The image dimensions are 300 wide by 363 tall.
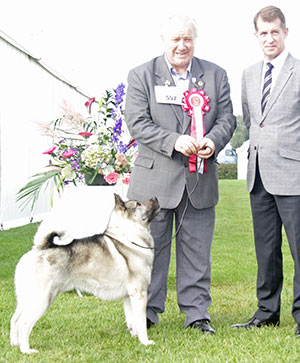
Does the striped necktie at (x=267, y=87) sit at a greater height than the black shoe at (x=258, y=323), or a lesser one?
greater

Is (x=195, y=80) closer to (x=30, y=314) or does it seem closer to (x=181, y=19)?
(x=181, y=19)

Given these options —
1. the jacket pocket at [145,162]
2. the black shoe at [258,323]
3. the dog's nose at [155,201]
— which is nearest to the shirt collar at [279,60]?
the jacket pocket at [145,162]

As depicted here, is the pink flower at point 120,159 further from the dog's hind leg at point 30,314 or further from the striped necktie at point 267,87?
the dog's hind leg at point 30,314

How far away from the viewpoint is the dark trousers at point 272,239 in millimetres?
3768

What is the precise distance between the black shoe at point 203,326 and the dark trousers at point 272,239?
0.39 m

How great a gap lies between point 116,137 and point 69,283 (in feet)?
6.23

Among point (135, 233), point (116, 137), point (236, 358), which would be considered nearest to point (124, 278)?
point (135, 233)

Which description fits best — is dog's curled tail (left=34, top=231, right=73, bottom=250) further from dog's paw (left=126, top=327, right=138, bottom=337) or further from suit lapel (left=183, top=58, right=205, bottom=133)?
suit lapel (left=183, top=58, right=205, bottom=133)

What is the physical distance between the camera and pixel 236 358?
326 centimetres

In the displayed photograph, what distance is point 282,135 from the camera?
3703 mm

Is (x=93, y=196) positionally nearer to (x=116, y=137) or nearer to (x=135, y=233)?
(x=116, y=137)

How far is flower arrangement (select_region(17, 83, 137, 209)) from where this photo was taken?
5.01m

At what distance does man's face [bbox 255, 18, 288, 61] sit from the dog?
4.02ft

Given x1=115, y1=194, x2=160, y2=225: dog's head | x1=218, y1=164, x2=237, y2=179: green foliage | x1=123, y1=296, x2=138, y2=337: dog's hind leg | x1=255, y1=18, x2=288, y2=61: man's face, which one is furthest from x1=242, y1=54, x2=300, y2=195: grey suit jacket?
x1=218, y1=164, x2=237, y2=179: green foliage
